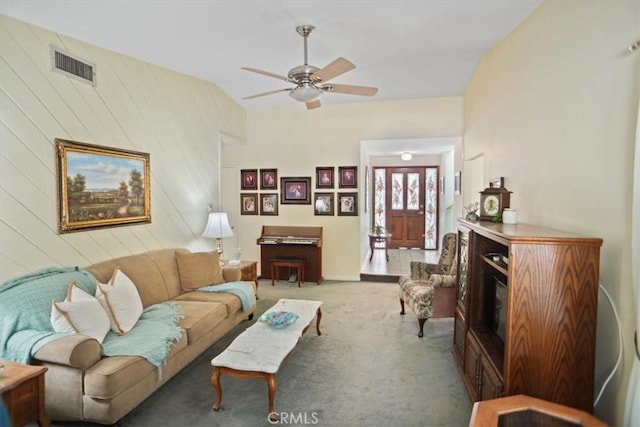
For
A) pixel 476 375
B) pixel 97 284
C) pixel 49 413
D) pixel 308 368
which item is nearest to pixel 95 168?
pixel 97 284

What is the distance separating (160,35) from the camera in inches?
126

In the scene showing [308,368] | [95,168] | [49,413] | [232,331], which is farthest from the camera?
[232,331]

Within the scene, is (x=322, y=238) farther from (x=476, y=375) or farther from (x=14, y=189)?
(x=14, y=189)

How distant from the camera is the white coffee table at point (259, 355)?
2.30m

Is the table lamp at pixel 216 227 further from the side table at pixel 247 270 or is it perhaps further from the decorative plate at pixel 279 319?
the decorative plate at pixel 279 319

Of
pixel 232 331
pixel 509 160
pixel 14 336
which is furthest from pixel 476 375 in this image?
pixel 14 336

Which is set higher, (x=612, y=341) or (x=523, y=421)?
(x=612, y=341)

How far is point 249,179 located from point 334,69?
3.83 m

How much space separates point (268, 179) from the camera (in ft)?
20.4

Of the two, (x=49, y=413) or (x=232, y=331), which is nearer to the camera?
(x=49, y=413)

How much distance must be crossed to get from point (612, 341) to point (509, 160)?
199cm

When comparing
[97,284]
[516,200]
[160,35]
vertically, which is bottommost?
[97,284]

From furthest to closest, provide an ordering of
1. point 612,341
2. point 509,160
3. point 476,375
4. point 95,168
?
point 509,160 → point 95,168 → point 476,375 → point 612,341

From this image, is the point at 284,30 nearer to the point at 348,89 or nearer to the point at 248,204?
the point at 348,89
